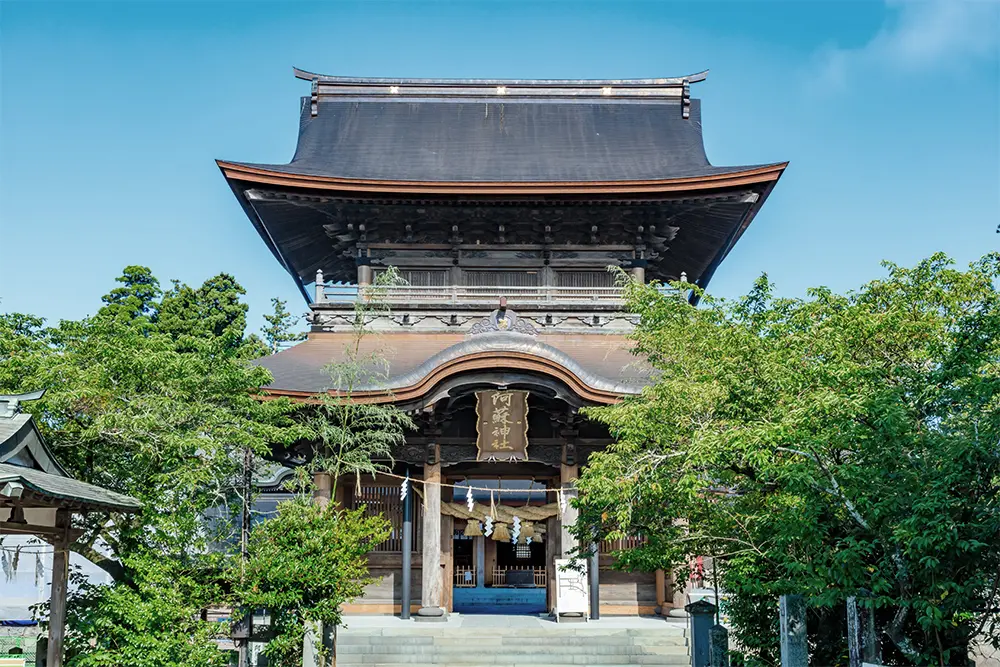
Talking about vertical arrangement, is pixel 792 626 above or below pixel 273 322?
below

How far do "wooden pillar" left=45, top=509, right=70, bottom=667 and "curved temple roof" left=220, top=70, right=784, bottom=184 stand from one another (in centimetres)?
1128

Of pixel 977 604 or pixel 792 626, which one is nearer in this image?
pixel 977 604

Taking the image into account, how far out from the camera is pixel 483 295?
18.7 metres

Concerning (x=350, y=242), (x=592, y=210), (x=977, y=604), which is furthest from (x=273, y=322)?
(x=977, y=604)

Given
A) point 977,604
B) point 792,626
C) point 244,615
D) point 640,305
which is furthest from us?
point 640,305

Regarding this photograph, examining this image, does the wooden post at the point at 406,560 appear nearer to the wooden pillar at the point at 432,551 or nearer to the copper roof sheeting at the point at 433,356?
the wooden pillar at the point at 432,551

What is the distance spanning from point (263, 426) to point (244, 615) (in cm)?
244

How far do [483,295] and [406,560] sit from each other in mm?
5628

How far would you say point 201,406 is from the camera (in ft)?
38.6

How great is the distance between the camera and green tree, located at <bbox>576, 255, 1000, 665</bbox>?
743cm

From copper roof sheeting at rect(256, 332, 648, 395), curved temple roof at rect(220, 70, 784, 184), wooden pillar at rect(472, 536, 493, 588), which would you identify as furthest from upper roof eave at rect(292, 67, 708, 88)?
wooden pillar at rect(472, 536, 493, 588)

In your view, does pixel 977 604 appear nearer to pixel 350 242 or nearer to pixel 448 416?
pixel 448 416

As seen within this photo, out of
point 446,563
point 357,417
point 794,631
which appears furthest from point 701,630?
point 357,417

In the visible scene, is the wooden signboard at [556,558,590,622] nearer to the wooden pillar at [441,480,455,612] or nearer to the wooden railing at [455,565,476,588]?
the wooden pillar at [441,480,455,612]
